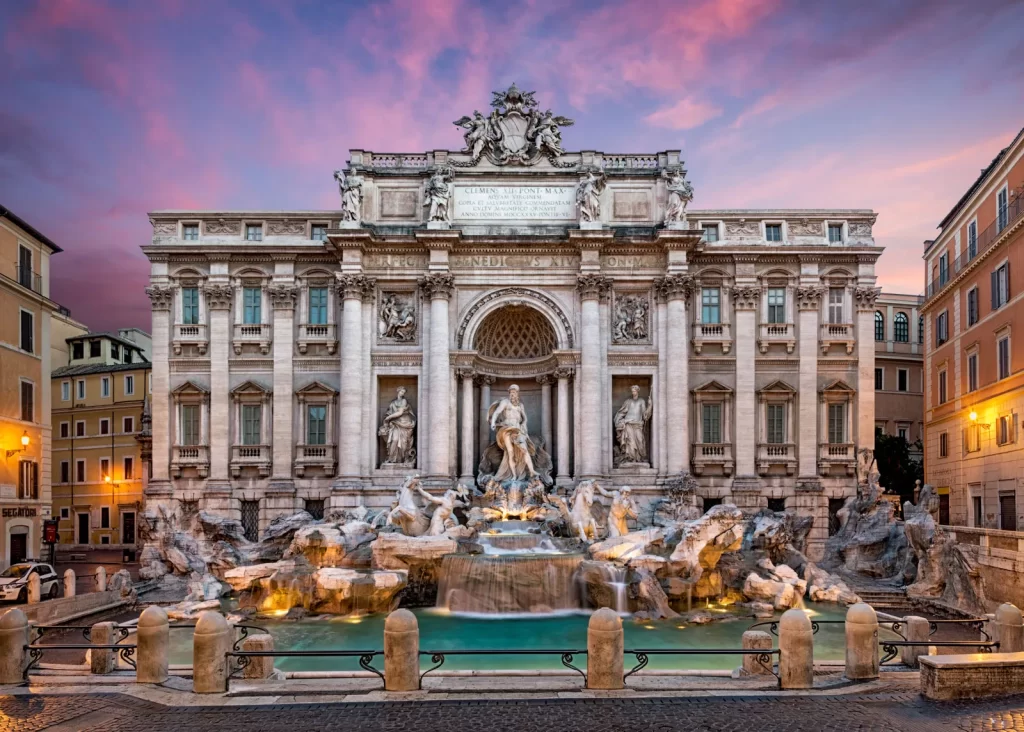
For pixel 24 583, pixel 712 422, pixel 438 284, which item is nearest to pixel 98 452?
pixel 24 583

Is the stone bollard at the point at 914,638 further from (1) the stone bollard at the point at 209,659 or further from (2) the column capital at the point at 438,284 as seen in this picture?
(2) the column capital at the point at 438,284

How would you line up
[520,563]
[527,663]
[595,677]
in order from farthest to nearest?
[520,563] < [527,663] < [595,677]

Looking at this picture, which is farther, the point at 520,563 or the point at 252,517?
the point at 252,517

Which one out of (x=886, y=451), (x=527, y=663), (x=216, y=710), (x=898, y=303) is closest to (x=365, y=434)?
(x=527, y=663)

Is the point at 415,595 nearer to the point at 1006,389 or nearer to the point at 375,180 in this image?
the point at 375,180

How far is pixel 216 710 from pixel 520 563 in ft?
39.5

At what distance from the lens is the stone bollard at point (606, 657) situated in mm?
11555

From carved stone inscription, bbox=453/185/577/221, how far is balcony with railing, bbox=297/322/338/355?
700 centimetres

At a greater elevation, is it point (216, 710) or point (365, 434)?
point (365, 434)

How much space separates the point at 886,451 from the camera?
44125 mm

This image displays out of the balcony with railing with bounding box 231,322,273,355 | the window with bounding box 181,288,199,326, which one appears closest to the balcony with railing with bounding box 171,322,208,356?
the window with bounding box 181,288,199,326

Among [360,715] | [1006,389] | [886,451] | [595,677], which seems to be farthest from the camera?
[886,451]

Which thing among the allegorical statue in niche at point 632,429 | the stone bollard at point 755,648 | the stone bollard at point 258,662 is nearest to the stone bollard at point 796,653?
the stone bollard at point 755,648

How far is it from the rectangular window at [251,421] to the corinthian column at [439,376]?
24.1 feet
